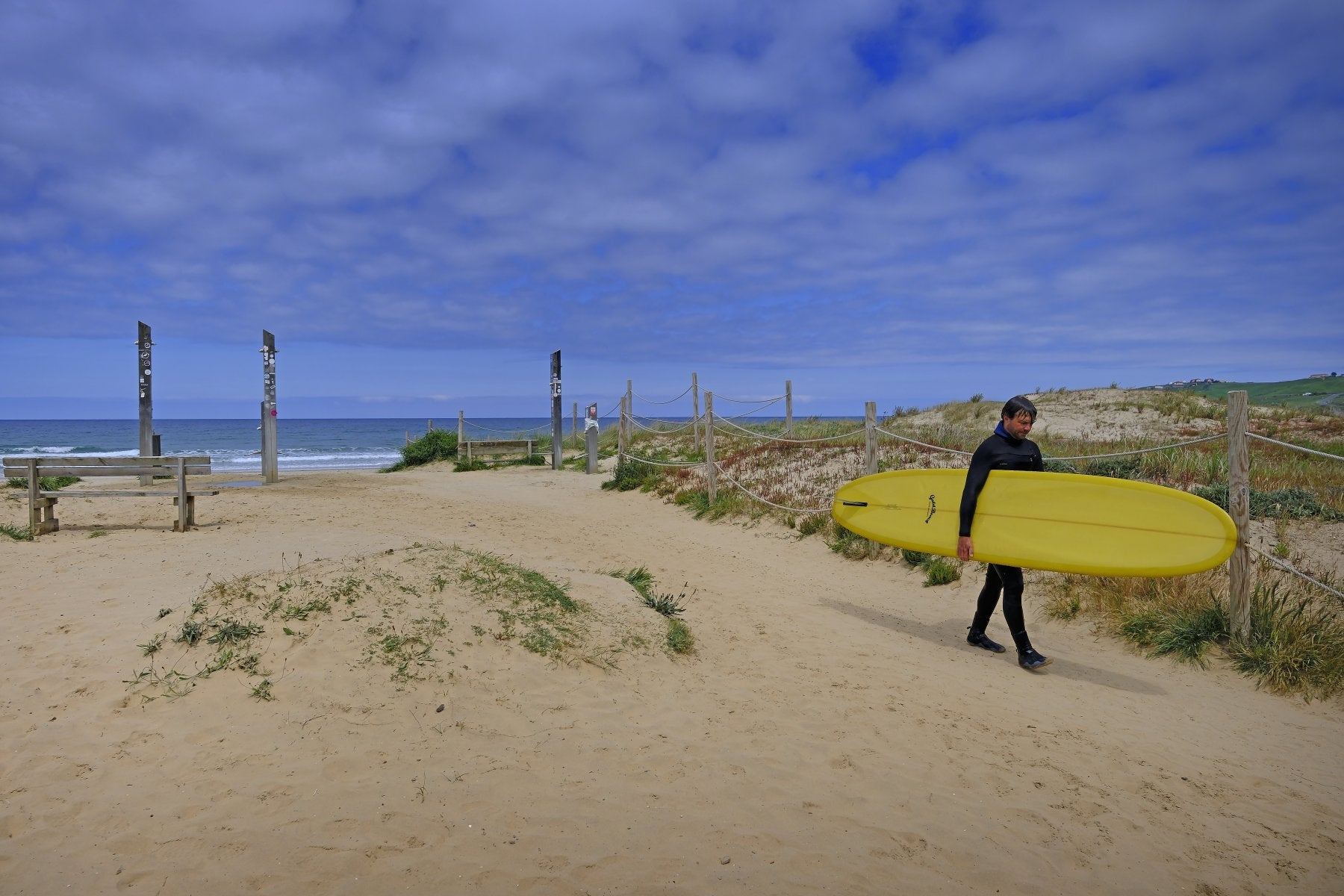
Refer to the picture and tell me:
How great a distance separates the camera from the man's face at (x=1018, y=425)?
526 cm

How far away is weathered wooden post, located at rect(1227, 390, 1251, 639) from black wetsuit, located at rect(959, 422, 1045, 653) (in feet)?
4.03

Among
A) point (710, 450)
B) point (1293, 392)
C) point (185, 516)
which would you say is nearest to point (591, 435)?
point (710, 450)

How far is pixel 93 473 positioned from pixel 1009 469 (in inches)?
414

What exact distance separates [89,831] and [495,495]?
36.4 feet

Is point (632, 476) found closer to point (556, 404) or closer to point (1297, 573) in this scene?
point (556, 404)

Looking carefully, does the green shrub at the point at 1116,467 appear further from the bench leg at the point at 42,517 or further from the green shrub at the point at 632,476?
the bench leg at the point at 42,517

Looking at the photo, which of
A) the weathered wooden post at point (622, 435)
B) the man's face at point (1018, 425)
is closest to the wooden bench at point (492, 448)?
the weathered wooden post at point (622, 435)

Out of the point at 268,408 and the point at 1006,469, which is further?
the point at 268,408

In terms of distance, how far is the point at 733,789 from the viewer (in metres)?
3.54

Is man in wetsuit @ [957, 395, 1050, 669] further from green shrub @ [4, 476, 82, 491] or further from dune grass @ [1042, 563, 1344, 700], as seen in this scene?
green shrub @ [4, 476, 82, 491]

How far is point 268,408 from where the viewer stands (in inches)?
561

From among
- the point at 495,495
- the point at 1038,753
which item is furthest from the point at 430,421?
the point at 1038,753

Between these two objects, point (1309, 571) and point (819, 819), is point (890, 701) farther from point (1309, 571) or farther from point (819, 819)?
point (1309, 571)

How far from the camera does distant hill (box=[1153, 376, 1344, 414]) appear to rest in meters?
21.4
